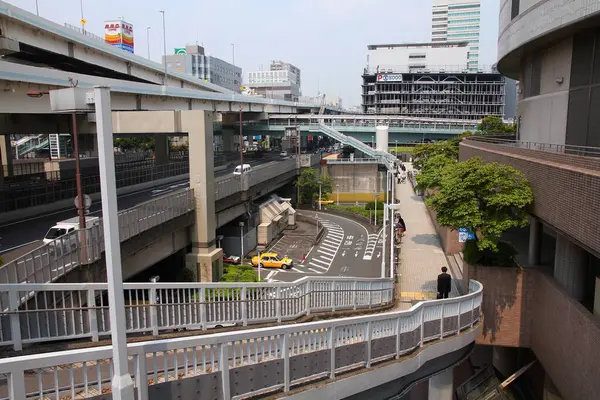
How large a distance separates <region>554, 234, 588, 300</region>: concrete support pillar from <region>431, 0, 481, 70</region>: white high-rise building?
478 ft

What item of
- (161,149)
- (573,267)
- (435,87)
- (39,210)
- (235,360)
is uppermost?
(435,87)

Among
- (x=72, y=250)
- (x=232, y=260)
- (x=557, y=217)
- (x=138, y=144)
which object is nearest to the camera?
(x=557, y=217)

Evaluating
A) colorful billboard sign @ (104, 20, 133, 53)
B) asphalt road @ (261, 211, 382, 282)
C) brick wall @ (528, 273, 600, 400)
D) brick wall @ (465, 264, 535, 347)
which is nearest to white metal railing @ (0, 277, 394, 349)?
brick wall @ (465, 264, 535, 347)

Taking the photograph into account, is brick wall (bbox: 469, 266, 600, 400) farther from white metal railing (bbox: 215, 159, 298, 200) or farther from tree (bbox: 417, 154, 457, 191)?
white metal railing (bbox: 215, 159, 298, 200)

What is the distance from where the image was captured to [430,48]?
115875mm

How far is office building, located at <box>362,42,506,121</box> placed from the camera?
108812 mm

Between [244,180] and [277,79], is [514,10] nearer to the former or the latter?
[244,180]

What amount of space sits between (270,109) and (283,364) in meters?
60.6

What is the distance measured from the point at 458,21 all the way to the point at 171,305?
529ft

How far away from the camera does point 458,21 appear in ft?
494

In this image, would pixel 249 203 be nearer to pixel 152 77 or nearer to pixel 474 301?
pixel 152 77

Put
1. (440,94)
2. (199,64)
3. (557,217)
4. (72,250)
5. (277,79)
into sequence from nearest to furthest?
(557,217), (72,250), (440,94), (199,64), (277,79)

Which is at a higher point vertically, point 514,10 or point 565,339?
point 514,10

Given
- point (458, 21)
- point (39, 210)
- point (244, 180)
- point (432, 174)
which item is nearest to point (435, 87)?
point (458, 21)
